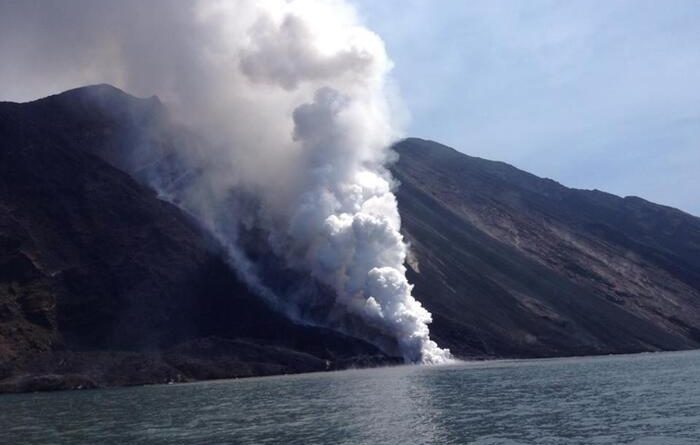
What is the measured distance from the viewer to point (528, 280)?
14200cm

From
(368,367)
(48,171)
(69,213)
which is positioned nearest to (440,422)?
(368,367)

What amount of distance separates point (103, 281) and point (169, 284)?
9.38 meters

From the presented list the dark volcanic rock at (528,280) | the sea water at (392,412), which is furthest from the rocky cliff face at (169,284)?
the sea water at (392,412)

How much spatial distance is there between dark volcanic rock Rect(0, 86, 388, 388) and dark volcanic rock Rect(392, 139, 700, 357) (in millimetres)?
25883

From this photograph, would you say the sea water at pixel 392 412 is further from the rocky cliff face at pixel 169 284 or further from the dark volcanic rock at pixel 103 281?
the rocky cliff face at pixel 169 284

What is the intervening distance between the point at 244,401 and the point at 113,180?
3043 inches

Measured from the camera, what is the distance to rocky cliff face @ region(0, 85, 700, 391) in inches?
3775

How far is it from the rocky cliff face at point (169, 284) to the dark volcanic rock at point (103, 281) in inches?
9.6

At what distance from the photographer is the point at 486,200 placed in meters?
182

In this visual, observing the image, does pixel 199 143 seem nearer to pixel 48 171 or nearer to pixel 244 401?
pixel 48 171

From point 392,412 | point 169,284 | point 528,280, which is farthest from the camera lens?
point 528,280

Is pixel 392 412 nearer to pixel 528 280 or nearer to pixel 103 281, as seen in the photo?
pixel 103 281

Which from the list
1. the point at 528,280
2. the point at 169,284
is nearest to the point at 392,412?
the point at 169,284

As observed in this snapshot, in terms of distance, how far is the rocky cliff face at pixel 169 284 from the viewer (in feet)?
315
